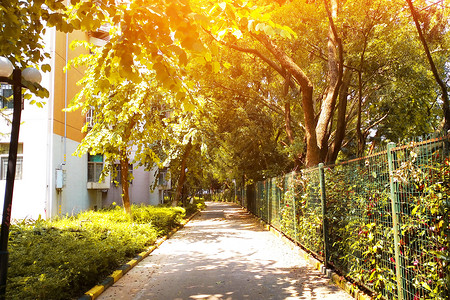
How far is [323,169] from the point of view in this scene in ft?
25.7

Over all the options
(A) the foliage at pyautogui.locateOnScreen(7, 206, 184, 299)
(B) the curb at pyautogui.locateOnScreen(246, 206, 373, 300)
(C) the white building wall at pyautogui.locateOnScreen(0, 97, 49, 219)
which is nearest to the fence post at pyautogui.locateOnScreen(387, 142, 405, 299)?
(B) the curb at pyautogui.locateOnScreen(246, 206, 373, 300)

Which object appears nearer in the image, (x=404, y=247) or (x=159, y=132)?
(x=404, y=247)

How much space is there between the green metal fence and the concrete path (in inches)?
27.8

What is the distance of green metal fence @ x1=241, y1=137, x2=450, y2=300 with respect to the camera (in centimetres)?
354

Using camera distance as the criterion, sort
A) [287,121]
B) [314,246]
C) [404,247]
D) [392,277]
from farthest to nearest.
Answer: [287,121] < [314,246] < [392,277] < [404,247]

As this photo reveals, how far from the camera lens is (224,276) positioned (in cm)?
753

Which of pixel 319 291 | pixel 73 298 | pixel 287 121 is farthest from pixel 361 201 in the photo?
pixel 287 121

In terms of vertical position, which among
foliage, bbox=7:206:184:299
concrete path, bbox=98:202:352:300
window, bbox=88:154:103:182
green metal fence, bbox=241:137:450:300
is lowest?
concrete path, bbox=98:202:352:300

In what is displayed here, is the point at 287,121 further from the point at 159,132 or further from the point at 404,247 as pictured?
the point at 404,247

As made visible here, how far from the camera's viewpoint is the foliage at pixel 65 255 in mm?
5117

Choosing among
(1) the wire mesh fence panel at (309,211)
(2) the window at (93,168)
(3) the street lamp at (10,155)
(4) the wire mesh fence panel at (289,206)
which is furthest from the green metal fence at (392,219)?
(2) the window at (93,168)

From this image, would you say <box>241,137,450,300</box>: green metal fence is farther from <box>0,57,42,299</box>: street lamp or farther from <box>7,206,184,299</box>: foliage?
<box>0,57,42,299</box>: street lamp

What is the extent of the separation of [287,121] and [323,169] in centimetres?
799

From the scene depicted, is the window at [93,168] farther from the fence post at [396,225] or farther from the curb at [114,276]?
the fence post at [396,225]
